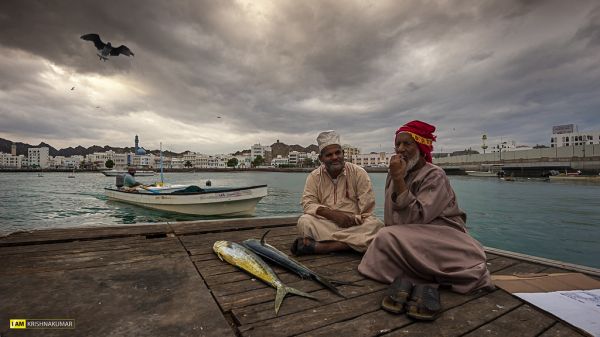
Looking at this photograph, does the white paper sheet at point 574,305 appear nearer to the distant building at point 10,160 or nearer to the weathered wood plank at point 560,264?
the weathered wood plank at point 560,264

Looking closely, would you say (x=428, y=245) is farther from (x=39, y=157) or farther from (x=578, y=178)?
(x=39, y=157)

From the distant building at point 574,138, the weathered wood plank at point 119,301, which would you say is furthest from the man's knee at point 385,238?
the distant building at point 574,138

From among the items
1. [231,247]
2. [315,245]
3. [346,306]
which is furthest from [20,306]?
[315,245]

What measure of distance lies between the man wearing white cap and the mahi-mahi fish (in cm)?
80

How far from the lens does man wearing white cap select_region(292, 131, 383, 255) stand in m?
3.66

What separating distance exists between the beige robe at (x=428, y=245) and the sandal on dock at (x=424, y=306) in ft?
1.53

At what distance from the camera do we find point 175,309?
2.12 metres

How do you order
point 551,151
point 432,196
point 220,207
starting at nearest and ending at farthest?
point 432,196, point 220,207, point 551,151

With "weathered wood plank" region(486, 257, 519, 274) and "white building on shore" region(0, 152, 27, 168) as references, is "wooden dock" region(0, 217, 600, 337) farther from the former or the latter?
"white building on shore" region(0, 152, 27, 168)

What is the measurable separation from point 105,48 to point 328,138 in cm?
1719

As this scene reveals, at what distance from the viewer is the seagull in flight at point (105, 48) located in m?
14.5

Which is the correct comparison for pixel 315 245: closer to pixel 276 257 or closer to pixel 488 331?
pixel 276 257

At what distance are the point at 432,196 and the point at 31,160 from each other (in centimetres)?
22353

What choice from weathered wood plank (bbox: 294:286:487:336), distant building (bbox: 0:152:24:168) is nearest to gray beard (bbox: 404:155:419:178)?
weathered wood plank (bbox: 294:286:487:336)
